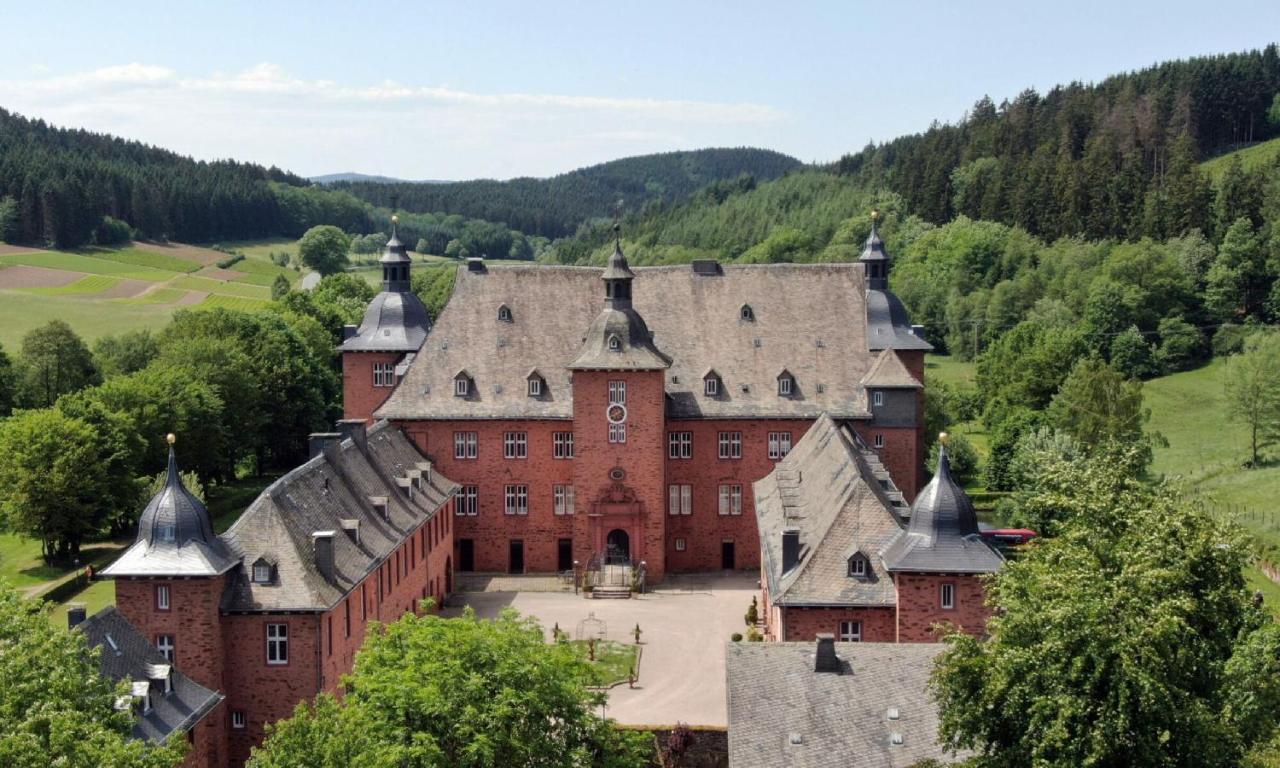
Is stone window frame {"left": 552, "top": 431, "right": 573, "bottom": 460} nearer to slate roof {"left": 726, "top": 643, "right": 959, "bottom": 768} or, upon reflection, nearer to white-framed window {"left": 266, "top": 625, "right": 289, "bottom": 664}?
white-framed window {"left": 266, "top": 625, "right": 289, "bottom": 664}

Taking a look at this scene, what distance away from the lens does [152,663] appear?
1811 inches

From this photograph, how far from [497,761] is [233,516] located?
57.6 m

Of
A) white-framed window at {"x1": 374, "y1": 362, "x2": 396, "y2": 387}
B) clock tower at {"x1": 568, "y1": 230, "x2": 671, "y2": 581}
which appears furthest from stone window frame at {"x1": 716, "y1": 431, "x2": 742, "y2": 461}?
white-framed window at {"x1": 374, "y1": 362, "x2": 396, "y2": 387}

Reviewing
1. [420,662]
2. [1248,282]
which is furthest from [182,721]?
[1248,282]

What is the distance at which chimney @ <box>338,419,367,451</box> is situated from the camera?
222 feet

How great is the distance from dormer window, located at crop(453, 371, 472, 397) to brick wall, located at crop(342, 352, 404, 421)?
19.5 feet

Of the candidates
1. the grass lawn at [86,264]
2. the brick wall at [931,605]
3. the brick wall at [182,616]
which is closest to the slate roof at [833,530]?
the brick wall at [931,605]

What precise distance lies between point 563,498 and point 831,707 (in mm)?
39799

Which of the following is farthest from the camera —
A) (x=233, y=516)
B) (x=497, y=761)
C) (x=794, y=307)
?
(x=233, y=516)

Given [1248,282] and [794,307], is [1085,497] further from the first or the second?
[1248,282]

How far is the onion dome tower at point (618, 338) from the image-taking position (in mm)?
75750

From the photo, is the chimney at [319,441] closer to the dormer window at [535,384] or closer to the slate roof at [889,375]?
the dormer window at [535,384]

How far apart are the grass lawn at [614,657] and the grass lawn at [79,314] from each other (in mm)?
73524

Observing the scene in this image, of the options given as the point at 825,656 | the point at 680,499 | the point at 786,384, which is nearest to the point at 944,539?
the point at 825,656
